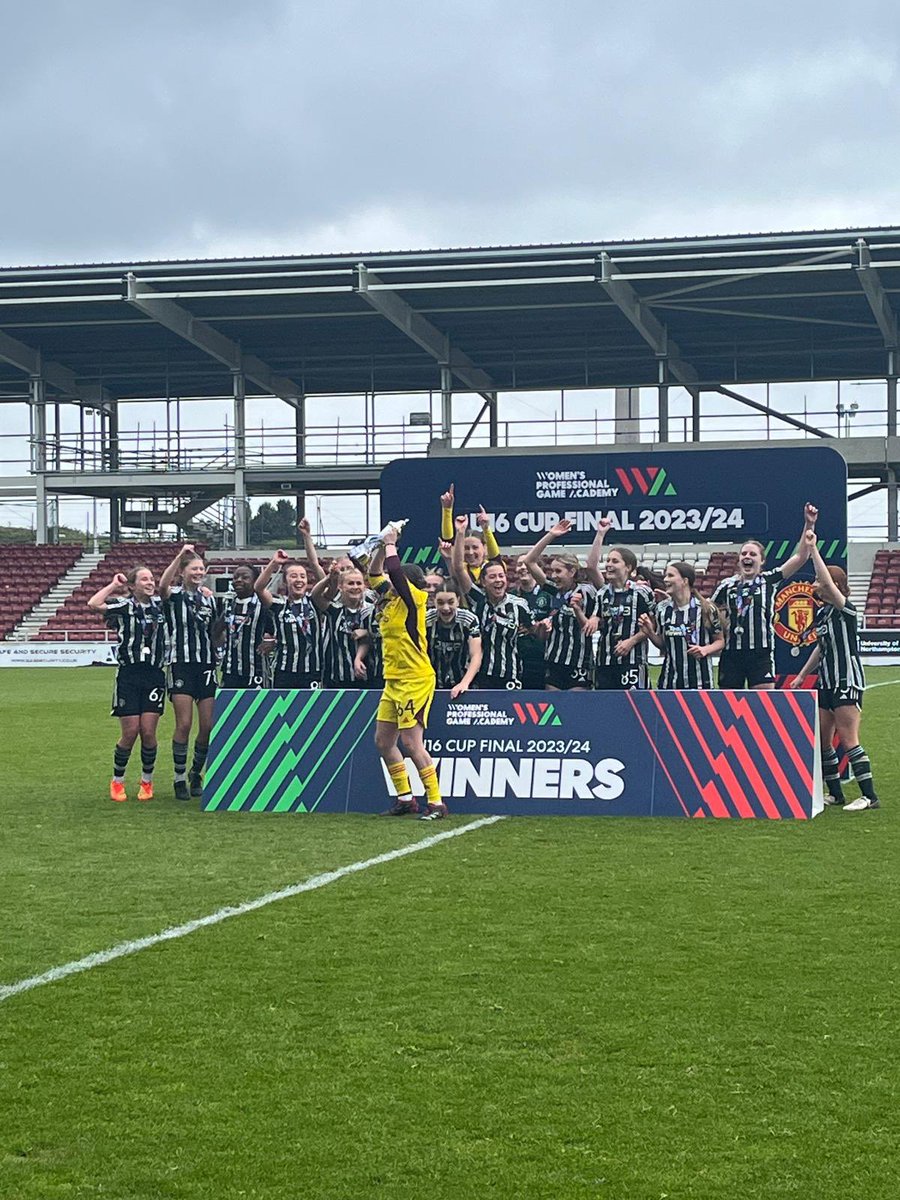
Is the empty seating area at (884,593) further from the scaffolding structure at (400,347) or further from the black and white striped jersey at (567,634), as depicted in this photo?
the black and white striped jersey at (567,634)

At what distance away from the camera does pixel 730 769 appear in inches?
445

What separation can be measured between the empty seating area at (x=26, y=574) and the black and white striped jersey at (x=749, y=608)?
1373 inches

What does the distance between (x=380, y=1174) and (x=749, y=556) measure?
8.36 meters

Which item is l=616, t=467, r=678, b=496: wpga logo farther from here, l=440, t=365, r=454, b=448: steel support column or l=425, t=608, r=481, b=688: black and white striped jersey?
l=440, t=365, r=454, b=448: steel support column

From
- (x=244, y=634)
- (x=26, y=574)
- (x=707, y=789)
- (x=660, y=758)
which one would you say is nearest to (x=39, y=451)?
(x=26, y=574)

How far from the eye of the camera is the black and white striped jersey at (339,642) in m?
12.5

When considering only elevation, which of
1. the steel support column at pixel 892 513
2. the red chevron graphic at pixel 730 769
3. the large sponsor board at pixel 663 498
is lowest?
the red chevron graphic at pixel 730 769

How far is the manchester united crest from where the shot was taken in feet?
46.7

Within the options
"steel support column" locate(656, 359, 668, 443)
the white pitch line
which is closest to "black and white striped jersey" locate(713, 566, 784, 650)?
the white pitch line

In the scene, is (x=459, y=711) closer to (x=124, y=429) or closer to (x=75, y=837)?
(x=75, y=837)

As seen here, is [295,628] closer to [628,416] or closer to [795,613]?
[795,613]

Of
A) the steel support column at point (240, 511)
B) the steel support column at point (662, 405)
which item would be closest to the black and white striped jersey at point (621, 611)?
the steel support column at point (662, 405)

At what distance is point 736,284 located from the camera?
131ft

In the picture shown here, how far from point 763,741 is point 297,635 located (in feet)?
12.7
